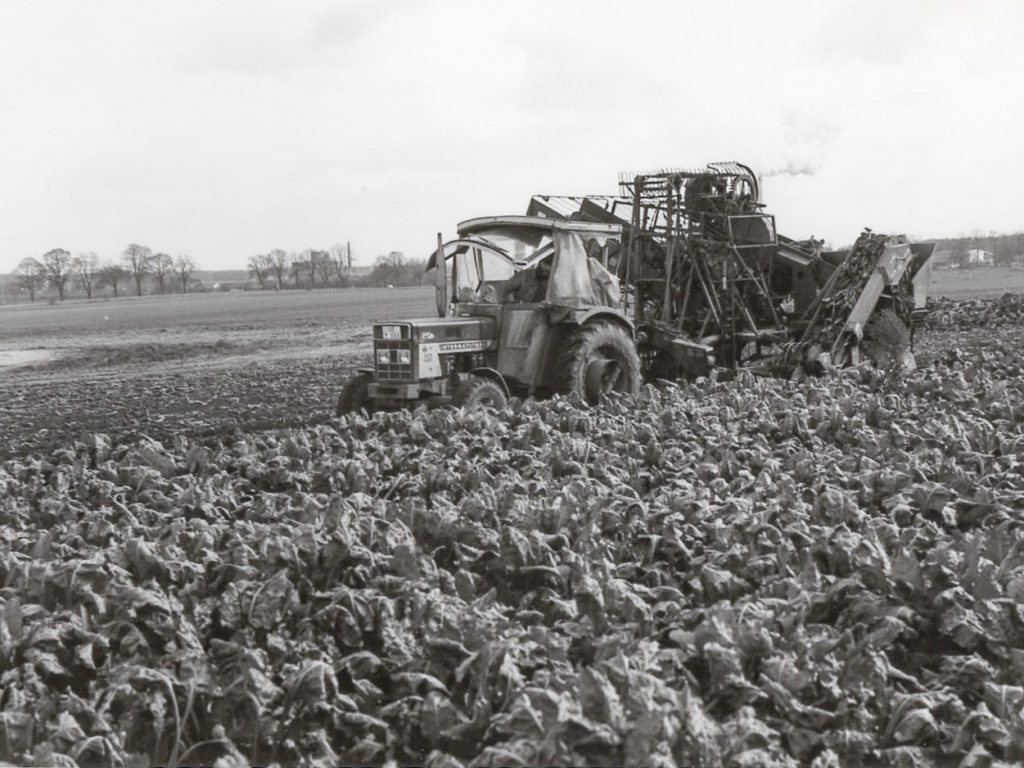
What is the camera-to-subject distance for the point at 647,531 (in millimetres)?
4914

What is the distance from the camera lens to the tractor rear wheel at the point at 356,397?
10.2 metres

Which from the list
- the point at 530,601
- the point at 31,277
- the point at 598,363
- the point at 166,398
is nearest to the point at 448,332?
the point at 598,363

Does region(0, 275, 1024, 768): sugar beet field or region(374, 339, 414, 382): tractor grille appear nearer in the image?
region(0, 275, 1024, 768): sugar beet field

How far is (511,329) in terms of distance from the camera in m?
10.2

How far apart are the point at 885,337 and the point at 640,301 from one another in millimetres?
3314

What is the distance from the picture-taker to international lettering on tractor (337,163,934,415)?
10.1m

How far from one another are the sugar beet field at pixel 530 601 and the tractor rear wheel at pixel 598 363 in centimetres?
261

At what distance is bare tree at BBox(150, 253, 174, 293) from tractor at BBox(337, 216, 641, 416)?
74583mm

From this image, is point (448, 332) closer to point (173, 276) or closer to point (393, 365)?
point (393, 365)

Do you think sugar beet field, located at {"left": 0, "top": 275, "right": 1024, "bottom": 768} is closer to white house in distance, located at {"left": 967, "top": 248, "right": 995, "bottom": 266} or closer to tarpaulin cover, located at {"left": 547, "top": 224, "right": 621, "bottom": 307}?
tarpaulin cover, located at {"left": 547, "top": 224, "right": 621, "bottom": 307}

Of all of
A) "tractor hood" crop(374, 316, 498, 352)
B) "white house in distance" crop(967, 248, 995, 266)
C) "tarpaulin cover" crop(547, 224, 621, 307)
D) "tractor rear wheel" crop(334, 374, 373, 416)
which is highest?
"white house in distance" crop(967, 248, 995, 266)

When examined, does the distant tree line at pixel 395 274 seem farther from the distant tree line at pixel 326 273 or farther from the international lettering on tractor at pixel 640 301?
the international lettering on tractor at pixel 640 301

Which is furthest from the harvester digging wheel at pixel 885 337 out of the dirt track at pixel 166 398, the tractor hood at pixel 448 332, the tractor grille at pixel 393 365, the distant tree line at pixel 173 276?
the distant tree line at pixel 173 276

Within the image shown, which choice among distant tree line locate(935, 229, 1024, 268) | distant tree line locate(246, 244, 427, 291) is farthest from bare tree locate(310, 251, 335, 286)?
distant tree line locate(935, 229, 1024, 268)
